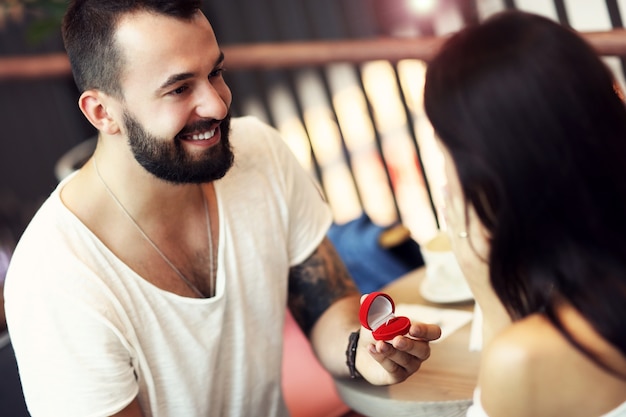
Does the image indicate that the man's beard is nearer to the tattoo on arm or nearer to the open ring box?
the tattoo on arm

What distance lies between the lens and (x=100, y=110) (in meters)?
1.91

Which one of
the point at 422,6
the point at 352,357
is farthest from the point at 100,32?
the point at 422,6

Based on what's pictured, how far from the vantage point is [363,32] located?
145 inches

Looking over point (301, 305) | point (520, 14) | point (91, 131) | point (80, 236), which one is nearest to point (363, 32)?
point (91, 131)

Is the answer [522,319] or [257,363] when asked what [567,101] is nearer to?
[522,319]

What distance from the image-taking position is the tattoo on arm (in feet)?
6.92

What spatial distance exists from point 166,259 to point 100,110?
36 cm

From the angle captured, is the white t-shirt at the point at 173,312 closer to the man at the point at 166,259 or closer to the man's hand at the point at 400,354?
the man at the point at 166,259

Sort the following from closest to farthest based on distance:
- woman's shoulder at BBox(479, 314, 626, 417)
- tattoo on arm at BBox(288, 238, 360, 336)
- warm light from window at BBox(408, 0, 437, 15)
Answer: woman's shoulder at BBox(479, 314, 626, 417), tattoo on arm at BBox(288, 238, 360, 336), warm light from window at BBox(408, 0, 437, 15)

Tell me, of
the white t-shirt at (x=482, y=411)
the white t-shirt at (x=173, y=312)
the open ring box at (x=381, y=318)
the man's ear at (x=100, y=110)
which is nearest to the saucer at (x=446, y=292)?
the white t-shirt at (x=173, y=312)

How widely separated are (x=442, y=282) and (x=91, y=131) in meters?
2.60

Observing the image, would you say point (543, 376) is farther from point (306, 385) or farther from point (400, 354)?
point (306, 385)

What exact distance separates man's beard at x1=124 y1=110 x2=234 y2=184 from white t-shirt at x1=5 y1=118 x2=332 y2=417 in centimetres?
19

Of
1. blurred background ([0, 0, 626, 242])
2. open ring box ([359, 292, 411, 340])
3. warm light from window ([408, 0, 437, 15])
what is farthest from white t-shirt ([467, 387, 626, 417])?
warm light from window ([408, 0, 437, 15])
